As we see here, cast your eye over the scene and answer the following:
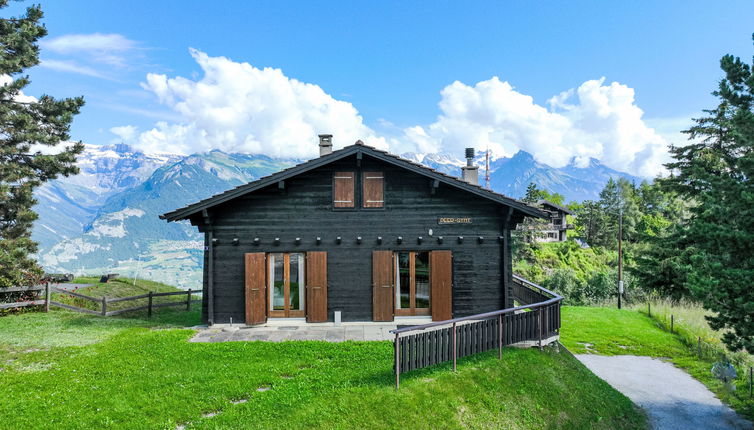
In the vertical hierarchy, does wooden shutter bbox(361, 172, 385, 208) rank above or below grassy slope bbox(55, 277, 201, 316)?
above

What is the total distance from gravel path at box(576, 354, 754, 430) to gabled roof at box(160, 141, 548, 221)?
5.58m

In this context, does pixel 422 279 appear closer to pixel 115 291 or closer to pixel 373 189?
pixel 373 189

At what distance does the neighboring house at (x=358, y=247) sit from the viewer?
13.0 meters

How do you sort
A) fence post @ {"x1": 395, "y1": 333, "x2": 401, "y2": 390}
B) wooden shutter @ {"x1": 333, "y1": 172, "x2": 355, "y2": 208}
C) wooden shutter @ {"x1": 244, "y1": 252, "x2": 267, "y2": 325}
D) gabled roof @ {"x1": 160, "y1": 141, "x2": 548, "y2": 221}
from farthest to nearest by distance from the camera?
wooden shutter @ {"x1": 333, "y1": 172, "x2": 355, "y2": 208} < wooden shutter @ {"x1": 244, "y1": 252, "x2": 267, "y2": 325} < gabled roof @ {"x1": 160, "y1": 141, "x2": 548, "y2": 221} < fence post @ {"x1": 395, "y1": 333, "x2": 401, "y2": 390}

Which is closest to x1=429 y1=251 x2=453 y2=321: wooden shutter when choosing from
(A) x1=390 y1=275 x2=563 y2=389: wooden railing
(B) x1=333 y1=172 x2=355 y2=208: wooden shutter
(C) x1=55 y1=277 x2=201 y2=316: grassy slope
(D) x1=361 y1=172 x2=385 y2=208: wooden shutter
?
(D) x1=361 y1=172 x2=385 y2=208: wooden shutter

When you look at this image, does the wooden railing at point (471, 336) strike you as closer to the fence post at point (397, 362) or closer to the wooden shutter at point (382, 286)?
the fence post at point (397, 362)

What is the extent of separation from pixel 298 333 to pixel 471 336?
5.27m

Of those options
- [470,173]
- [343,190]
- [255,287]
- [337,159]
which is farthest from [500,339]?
[255,287]

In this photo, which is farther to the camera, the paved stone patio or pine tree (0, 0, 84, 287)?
pine tree (0, 0, 84, 287)

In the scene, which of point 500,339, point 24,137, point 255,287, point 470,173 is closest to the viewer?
point 500,339

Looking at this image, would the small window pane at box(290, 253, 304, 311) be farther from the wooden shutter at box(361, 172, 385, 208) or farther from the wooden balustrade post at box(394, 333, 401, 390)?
the wooden balustrade post at box(394, 333, 401, 390)

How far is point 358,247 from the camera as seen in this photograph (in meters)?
13.1

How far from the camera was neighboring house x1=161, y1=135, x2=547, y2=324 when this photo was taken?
42.6ft

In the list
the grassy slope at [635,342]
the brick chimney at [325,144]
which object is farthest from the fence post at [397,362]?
the grassy slope at [635,342]
